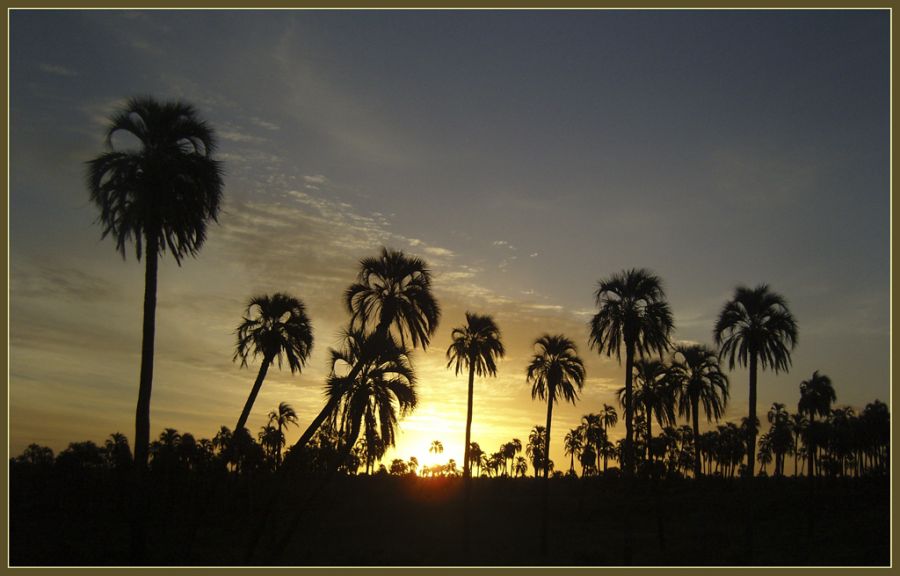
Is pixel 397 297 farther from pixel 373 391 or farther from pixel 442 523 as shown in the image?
pixel 442 523

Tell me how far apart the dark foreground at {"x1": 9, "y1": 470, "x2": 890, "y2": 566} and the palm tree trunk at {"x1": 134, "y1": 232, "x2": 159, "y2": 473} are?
4.58 m

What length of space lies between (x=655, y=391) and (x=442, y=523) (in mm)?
29476

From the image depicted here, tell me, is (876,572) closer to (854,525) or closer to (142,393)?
(142,393)

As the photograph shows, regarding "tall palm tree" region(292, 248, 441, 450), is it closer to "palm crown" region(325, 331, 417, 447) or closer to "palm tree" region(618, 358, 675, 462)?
"palm crown" region(325, 331, 417, 447)

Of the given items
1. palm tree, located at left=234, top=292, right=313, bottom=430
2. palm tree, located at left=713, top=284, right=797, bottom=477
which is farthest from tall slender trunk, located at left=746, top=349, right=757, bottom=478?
palm tree, located at left=234, top=292, right=313, bottom=430

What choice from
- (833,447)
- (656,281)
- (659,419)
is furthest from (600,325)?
(833,447)

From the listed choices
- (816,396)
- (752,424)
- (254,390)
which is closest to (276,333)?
(254,390)

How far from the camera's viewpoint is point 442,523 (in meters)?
73.7

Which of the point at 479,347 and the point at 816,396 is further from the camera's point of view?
the point at 816,396

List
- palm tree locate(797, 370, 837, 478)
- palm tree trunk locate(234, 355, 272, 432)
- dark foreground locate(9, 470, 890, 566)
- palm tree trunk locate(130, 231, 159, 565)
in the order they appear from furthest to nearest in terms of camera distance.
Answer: palm tree locate(797, 370, 837, 478) → palm tree trunk locate(234, 355, 272, 432) → dark foreground locate(9, 470, 890, 566) → palm tree trunk locate(130, 231, 159, 565)

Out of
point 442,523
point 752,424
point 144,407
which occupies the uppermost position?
point 752,424

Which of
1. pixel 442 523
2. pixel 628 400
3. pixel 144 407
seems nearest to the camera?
pixel 144 407

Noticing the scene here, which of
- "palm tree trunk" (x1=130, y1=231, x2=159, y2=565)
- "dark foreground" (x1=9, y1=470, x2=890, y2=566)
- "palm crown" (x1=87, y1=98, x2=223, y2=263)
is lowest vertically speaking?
"dark foreground" (x1=9, y1=470, x2=890, y2=566)

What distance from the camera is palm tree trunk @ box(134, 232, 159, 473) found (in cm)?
2359
